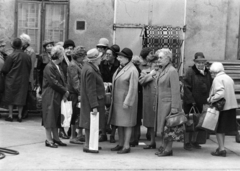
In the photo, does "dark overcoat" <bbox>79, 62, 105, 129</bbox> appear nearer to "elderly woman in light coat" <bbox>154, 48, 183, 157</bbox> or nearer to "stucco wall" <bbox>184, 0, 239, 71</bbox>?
"elderly woman in light coat" <bbox>154, 48, 183, 157</bbox>

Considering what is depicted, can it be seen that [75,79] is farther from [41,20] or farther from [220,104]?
[41,20]

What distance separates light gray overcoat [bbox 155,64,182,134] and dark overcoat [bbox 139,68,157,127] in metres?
0.57

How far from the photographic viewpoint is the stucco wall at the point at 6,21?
1164 cm

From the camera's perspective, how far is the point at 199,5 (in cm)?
1186

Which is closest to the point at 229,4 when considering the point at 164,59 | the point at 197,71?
the point at 197,71

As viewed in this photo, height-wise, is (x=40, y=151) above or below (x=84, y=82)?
below

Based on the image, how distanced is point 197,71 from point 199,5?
11.8 ft

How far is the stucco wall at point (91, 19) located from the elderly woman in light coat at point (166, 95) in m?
4.19

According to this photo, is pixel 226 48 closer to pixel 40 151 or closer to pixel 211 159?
pixel 211 159

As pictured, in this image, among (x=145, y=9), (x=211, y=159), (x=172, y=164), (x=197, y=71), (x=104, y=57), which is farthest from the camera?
(x=145, y=9)

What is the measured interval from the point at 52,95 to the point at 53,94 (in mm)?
23

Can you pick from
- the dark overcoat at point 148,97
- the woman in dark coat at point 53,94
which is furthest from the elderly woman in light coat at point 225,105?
the woman in dark coat at point 53,94

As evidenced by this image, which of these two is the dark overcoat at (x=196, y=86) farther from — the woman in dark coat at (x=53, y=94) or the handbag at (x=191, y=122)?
the woman in dark coat at (x=53, y=94)

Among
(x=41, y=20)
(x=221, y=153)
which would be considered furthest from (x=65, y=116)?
(x=41, y=20)
